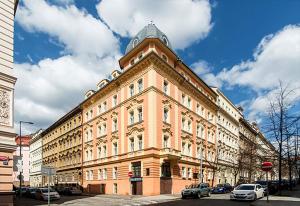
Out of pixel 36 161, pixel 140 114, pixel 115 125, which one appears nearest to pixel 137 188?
pixel 140 114

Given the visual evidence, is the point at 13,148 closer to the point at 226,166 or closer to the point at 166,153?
the point at 166,153

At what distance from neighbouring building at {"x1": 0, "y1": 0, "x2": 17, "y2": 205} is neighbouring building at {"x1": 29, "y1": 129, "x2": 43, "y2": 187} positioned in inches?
2942

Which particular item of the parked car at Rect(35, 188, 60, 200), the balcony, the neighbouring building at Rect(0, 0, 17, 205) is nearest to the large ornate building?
the balcony

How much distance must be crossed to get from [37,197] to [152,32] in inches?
965

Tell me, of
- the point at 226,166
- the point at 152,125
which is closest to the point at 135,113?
the point at 152,125

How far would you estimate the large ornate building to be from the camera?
38.8m

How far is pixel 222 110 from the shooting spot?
214ft

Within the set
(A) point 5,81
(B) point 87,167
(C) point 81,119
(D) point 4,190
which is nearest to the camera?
(D) point 4,190

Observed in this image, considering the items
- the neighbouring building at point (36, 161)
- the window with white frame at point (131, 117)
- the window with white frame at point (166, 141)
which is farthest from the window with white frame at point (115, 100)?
the neighbouring building at point (36, 161)

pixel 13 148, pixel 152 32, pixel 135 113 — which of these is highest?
pixel 152 32

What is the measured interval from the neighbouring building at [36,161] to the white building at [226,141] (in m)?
47.5

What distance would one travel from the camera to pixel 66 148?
222 feet

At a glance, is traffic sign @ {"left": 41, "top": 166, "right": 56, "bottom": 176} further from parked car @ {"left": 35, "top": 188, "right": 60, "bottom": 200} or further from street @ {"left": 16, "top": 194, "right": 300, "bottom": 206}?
parked car @ {"left": 35, "top": 188, "right": 60, "bottom": 200}

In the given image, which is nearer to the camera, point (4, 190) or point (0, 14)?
point (4, 190)
